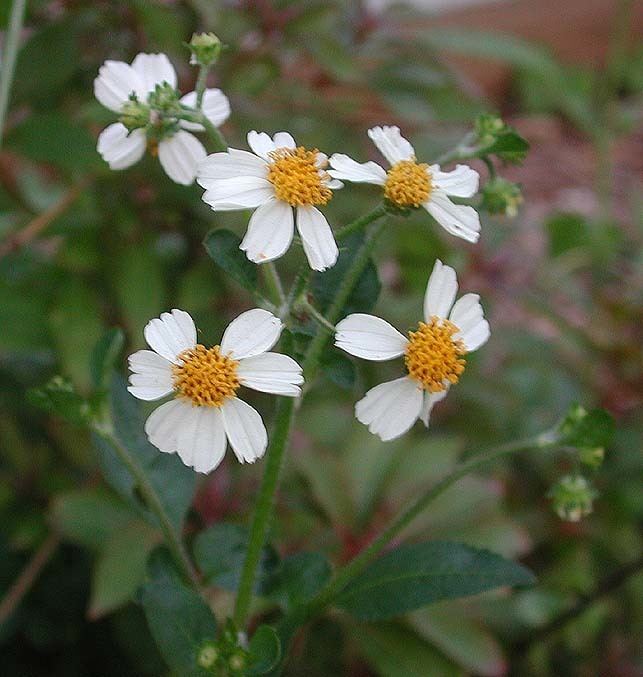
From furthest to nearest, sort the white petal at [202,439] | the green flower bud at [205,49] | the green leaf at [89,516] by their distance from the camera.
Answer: the green leaf at [89,516] < the green flower bud at [205,49] < the white petal at [202,439]

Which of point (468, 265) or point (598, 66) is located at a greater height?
point (468, 265)

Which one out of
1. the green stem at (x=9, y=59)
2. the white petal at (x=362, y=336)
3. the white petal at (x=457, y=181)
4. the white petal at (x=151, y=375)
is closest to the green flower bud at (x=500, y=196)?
the white petal at (x=457, y=181)

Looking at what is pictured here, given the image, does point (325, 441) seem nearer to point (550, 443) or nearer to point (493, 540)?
point (493, 540)

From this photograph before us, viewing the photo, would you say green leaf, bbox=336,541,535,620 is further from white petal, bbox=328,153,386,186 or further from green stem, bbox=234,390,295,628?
white petal, bbox=328,153,386,186

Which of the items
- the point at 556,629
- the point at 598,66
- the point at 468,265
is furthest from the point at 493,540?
the point at 598,66

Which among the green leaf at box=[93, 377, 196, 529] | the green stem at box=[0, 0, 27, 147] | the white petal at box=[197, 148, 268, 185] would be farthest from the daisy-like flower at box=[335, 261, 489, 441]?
the green stem at box=[0, 0, 27, 147]

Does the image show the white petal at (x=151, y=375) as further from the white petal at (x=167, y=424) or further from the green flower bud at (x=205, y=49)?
the green flower bud at (x=205, y=49)

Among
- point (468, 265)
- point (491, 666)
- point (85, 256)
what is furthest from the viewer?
point (468, 265)
